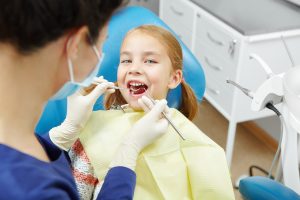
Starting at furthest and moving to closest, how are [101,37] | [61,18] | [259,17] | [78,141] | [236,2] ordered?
1. [236,2]
2. [259,17]
3. [78,141]
4. [101,37]
5. [61,18]

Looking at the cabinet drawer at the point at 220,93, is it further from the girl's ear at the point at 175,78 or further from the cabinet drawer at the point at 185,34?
the girl's ear at the point at 175,78

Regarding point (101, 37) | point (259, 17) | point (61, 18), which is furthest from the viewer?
point (259, 17)

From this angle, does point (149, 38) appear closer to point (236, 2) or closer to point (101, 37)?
point (101, 37)

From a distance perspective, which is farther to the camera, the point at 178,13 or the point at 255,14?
the point at 178,13

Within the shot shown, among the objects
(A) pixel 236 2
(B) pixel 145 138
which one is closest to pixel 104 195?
(B) pixel 145 138

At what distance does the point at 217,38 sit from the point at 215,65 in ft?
0.50

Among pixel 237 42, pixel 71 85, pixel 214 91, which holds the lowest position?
pixel 214 91

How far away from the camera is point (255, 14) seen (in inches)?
83.3

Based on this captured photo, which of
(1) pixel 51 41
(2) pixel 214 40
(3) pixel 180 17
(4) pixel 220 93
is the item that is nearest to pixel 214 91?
(4) pixel 220 93

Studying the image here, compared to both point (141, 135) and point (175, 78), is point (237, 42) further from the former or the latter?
point (141, 135)

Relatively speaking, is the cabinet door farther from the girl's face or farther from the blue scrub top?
the blue scrub top

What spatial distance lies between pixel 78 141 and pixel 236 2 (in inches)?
54.0

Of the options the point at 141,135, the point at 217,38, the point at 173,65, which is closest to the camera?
the point at 141,135

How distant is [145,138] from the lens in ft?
3.79
